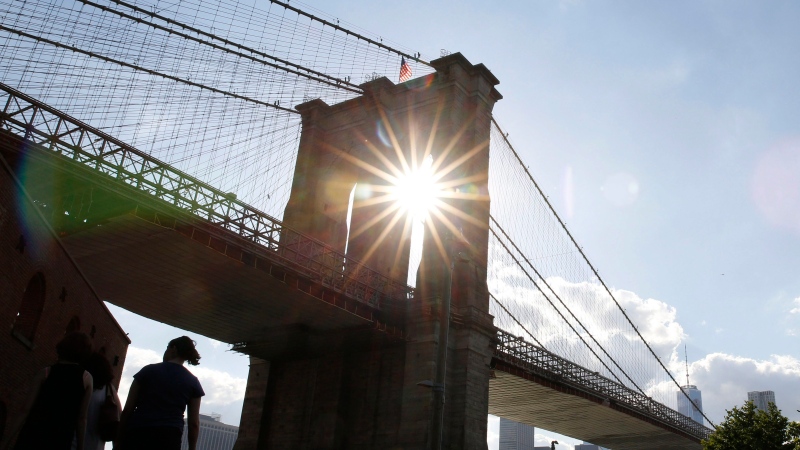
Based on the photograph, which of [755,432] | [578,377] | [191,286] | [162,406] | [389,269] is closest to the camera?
[162,406]

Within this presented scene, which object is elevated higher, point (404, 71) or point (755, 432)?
point (404, 71)

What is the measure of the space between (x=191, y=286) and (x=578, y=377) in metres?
30.5

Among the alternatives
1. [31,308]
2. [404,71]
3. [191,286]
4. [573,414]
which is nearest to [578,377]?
[573,414]

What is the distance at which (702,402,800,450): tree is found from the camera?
35.6m

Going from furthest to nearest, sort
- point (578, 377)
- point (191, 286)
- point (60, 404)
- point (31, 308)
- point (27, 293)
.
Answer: point (578, 377)
point (191, 286)
point (31, 308)
point (27, 293)
point (60, 404)

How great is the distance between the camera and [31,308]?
1683 centimetres

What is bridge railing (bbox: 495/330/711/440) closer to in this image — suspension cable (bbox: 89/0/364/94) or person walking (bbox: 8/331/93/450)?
suspension cable (bbox: 89/0/364/94)

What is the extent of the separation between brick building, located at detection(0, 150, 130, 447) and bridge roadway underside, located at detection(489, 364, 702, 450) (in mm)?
25178

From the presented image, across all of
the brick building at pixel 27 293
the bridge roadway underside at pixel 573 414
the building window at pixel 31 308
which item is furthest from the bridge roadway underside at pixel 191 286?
the bridge roadway underside at pixel 573 414

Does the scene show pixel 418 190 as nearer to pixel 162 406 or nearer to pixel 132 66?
pixel 132 66

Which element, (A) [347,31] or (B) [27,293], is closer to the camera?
(B) [27,293]

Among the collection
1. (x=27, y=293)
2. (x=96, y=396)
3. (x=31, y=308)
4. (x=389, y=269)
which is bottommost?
(x=96, y=396)

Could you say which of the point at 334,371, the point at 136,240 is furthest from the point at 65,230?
the point at 334,371

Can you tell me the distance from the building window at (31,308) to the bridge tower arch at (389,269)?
15.6 m
